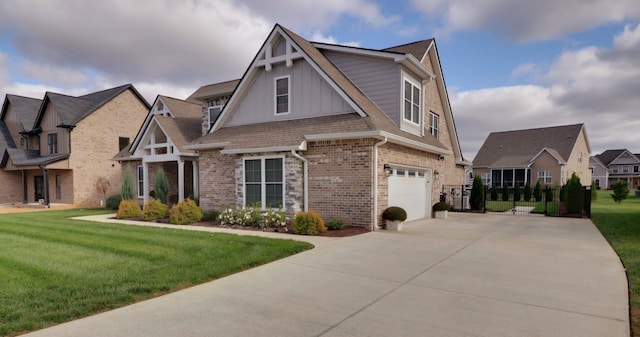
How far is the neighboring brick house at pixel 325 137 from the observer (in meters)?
11.0

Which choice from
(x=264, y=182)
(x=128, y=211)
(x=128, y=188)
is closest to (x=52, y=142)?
(x=128, y=188)

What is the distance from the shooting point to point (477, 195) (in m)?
18.6

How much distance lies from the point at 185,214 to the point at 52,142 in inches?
761

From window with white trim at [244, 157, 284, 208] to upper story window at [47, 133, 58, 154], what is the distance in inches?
799

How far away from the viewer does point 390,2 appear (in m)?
10.4

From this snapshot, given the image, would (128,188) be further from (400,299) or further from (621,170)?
(621,170)

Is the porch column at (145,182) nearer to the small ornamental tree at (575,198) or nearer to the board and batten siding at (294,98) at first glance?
the board and batten siding at (294,98)

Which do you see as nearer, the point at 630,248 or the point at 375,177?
the point at 630,248

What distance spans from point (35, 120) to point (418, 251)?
3092 cm

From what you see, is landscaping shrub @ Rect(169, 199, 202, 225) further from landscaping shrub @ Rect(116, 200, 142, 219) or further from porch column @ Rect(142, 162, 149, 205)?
porch column @ Rect(142, 162, 149, 205)

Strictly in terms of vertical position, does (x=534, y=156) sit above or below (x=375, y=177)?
above

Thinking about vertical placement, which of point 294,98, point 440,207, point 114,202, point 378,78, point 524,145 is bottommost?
A: point 114,202

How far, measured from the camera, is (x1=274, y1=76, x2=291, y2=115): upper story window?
1347 centimetres

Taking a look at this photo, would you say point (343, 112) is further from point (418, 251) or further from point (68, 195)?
point (68, 195)
